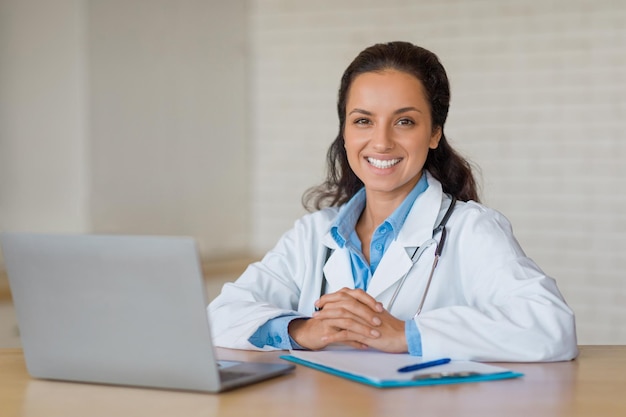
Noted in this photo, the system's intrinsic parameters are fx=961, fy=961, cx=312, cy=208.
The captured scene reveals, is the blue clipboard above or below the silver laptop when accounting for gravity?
below

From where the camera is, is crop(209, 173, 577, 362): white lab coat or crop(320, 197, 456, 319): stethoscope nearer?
crop(209, 173, 577, 362): white lab coat

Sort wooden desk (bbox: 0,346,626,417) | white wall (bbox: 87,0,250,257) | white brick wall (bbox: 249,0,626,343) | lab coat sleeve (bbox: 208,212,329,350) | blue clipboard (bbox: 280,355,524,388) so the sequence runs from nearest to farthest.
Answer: wooden desk (bbox: 0,346,626,417)
blue clipboard (bbox: 280,355,524,388)
lab coat sleeve (bbox: 208,212,329,350)
white wall (bbox: 87,0,250,257)
white brick wall (bbox: 249,0,626,343)

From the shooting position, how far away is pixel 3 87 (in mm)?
3891

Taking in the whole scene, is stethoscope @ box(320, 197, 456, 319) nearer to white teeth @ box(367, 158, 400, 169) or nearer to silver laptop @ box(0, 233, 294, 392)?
white teeth @ box(367, 158, 400, 169)

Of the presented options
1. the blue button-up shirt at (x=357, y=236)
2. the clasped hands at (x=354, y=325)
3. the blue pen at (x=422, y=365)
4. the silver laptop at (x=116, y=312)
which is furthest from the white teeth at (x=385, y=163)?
the silver laptop at (x=116, y=312)

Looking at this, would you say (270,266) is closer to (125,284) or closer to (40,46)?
(125,284)

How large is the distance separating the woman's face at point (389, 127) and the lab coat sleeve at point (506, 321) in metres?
0.40

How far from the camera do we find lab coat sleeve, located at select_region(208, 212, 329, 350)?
2264 millimetres

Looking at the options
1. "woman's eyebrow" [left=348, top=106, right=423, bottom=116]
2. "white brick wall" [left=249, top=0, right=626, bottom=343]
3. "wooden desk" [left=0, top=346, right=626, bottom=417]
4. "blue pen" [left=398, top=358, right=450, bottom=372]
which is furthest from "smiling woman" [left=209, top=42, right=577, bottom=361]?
"white brick wall" [left=249, top=0, right=626, bottom=343]

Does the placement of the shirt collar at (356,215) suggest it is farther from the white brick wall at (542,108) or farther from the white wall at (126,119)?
the white brick wall at (542,108)

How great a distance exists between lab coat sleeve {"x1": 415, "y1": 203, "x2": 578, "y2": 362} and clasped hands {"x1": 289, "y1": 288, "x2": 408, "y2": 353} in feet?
0.20

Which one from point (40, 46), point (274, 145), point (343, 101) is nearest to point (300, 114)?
point (274, 145)

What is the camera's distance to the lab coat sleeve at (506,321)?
194cm

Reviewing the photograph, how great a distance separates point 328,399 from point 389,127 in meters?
1.09
